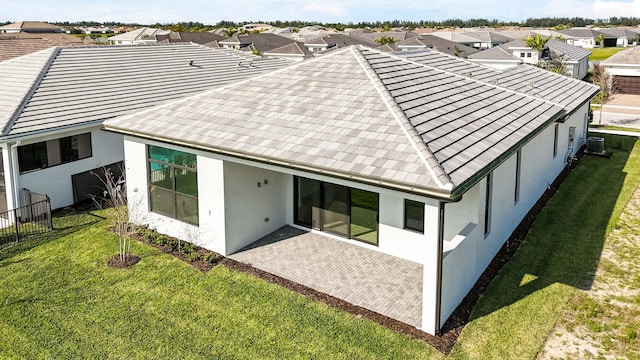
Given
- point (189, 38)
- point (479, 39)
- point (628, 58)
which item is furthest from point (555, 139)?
point (479, 39)

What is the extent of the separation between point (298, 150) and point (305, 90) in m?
3.27

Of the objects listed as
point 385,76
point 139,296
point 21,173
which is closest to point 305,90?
point 385,76

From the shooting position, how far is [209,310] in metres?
10.7

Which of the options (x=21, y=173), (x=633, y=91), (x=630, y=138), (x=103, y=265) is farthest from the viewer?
(x=633, y=91)

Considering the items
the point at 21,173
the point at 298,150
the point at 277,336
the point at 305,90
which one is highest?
the point at 305,90

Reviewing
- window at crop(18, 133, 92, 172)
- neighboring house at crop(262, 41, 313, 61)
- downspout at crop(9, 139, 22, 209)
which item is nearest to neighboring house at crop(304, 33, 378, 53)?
neighboring house at crop(262, 41, 313, 61)

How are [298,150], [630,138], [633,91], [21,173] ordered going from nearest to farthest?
[298,150], [21,173], [630,138], [633,91]

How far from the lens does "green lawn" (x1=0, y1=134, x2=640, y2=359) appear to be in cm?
939

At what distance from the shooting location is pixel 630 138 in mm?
27438

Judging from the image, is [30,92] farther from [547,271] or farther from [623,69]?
[623,69]

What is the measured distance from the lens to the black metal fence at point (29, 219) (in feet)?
48.4

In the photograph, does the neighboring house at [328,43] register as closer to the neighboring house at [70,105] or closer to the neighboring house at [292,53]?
the neighboring house at [292,53]

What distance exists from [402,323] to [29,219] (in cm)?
1202

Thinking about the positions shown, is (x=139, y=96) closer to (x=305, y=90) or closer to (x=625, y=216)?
(x=305, y=90)
